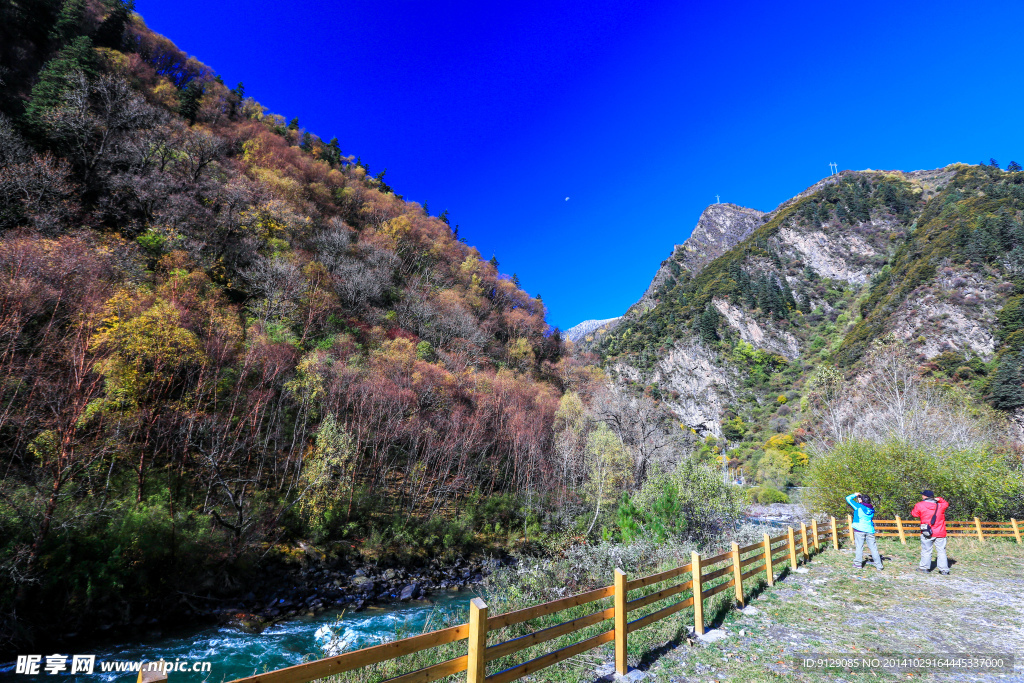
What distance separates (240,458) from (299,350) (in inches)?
292

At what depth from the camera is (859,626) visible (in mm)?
6703

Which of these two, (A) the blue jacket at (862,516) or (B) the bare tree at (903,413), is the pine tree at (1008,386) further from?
(A) the blue jacket at (862,516)

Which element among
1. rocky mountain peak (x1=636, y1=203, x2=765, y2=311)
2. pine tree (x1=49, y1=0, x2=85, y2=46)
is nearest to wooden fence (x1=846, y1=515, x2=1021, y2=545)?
pine tree (x1=49, y1=0, x2=85, y2=46)

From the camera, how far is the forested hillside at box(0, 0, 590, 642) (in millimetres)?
10891

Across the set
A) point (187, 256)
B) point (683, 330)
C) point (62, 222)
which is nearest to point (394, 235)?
point (187, 256)

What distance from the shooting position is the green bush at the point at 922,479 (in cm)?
1781

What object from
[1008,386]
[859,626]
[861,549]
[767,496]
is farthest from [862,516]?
[1008,386]

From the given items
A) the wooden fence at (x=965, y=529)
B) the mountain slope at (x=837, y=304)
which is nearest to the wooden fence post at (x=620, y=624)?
the wooden fence at (x=965, y=529)

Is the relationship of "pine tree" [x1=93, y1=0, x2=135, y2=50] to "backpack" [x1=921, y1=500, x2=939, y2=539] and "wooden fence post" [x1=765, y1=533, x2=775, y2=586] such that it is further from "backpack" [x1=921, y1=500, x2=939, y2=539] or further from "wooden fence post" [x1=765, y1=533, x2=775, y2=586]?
"backpack" [x1=921, y1=500, x2=939, y2=539]

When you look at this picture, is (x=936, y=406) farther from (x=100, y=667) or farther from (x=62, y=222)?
(x=62, y=222)

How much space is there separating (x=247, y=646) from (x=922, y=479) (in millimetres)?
26523

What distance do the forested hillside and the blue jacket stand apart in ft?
51.4

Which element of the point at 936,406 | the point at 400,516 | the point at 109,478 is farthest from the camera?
the point at 936,406

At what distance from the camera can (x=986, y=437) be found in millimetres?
24031
